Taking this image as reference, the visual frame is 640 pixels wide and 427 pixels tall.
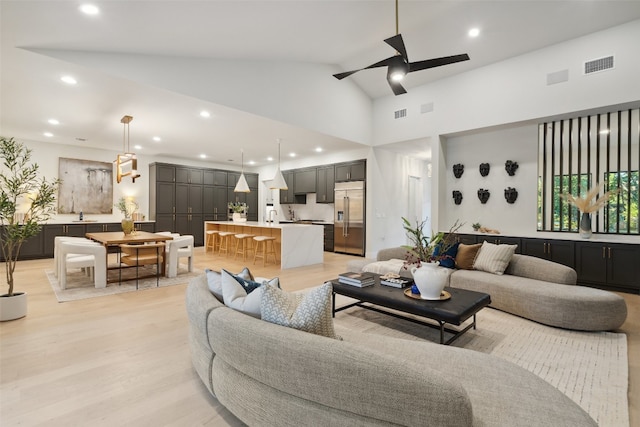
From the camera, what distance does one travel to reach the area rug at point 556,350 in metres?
1.96

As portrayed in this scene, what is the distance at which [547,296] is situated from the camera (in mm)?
3084

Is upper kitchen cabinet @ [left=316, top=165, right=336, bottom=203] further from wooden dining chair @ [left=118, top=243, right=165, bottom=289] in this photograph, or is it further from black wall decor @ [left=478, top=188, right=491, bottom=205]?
wooden dining chair @ [left=118, top=243, right=165, bottom=289]

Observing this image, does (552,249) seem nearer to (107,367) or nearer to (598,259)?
(598,259)

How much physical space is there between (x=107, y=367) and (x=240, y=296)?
140 cm

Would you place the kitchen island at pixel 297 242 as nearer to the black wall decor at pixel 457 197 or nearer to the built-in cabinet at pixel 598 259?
the black wall decor at pixel 457 197

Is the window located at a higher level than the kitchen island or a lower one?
higher

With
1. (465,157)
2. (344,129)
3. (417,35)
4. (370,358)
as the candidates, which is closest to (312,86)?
(344,129)

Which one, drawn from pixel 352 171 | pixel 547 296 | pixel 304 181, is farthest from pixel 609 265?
pixel 304 181

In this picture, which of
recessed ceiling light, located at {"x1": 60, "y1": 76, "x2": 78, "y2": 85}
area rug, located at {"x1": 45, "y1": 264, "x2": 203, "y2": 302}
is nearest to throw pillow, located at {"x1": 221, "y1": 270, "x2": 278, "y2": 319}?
area rug, located at {"x1": 45, "y1": 264, "x2": 203, "y2": 302}

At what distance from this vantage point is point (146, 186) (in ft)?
30.0

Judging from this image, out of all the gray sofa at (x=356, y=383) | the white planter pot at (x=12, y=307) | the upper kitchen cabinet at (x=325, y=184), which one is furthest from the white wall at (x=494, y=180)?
the white planter pot at (x=12, y=307)

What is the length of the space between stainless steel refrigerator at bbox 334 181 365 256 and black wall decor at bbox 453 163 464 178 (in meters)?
2.23

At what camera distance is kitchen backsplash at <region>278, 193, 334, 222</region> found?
956 cm

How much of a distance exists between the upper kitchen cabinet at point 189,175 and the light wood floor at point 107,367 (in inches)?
228
